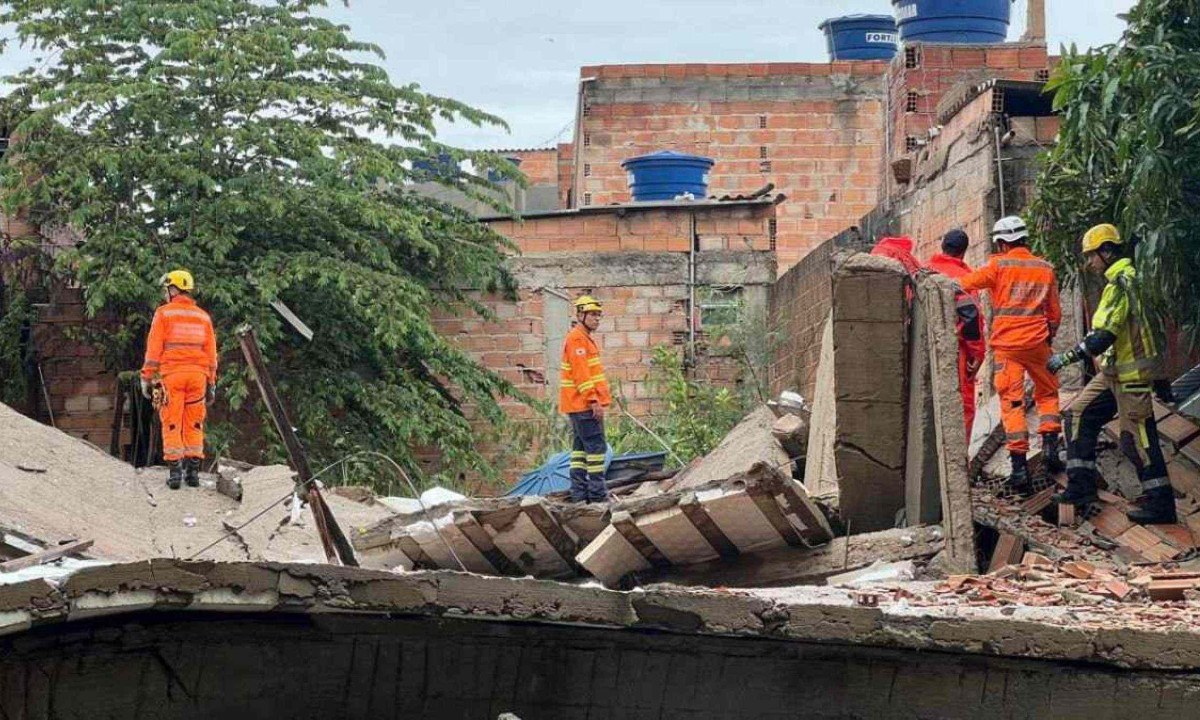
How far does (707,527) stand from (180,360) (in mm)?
5610

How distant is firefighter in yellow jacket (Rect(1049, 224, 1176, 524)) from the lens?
35.6 ft

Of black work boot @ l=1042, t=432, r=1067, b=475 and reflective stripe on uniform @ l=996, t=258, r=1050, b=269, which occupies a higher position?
reflective stripe on uniform @ l=996, t=258, r=1050, b=269

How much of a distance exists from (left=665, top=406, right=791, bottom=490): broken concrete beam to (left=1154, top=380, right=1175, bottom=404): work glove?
2282mm

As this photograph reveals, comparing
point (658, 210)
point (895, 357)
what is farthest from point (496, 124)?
point (895, 357)

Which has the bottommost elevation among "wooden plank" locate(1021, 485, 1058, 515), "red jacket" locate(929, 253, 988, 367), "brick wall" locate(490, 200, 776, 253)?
"wooden plank" locate(1021, 485, 1058, 515)

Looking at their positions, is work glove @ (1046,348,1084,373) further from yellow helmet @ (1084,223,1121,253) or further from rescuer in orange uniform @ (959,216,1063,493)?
yellow helmet @ (1084,223,1121,253)

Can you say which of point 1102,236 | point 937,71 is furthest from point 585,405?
point 937,71

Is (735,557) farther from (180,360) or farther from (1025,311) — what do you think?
(180,360)

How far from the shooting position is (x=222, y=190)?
20578 mm

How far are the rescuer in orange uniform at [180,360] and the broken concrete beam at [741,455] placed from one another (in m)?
3.39

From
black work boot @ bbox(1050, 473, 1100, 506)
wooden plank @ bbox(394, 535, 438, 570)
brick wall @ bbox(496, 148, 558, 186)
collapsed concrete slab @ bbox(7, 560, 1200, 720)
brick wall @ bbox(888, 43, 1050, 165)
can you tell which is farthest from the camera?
brick wall @ bbox(496, 148, 558, 186)

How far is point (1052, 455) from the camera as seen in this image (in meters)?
11.7

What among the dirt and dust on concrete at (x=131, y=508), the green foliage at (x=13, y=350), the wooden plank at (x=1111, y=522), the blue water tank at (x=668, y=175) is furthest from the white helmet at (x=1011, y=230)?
the green foliage at (x=13, y=350)

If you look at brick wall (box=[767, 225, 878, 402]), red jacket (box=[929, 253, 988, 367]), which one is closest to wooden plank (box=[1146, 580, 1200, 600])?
red jacket (box=[929, 253, 988, 367])
